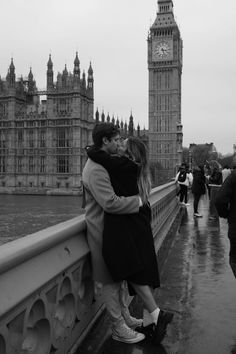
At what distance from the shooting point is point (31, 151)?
3273 inches

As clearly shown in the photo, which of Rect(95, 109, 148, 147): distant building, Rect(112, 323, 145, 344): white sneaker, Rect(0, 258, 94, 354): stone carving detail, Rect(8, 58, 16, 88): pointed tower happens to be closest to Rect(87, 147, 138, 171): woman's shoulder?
Rect(0, 258, 94, 354): stone carving detail

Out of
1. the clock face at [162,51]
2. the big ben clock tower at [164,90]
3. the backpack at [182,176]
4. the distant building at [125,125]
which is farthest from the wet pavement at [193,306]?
the clock face at [162,51]

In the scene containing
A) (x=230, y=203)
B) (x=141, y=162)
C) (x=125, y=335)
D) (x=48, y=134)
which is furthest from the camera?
(x=48, y=134)

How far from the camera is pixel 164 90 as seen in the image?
11050 cm

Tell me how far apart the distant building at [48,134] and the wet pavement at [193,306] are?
7283 centimetres

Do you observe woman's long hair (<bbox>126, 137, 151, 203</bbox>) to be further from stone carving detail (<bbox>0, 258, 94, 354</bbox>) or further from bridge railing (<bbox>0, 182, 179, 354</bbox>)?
stone carving detail (<bbox>0, 258, 94, 354</bbox>)

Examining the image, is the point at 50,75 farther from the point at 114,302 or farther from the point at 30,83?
the point at 114,302

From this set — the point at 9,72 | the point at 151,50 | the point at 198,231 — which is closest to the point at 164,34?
the point at 151,50

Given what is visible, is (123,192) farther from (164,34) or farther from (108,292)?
(164,34)

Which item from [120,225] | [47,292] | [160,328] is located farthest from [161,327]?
[47,292]

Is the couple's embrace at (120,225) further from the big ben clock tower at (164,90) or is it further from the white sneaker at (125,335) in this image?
the big ben clock tower at (164,90)

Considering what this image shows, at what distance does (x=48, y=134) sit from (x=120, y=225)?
7962 cm

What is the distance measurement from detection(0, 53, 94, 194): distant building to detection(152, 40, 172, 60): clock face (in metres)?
30.1

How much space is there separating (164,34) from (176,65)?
26.7ft
